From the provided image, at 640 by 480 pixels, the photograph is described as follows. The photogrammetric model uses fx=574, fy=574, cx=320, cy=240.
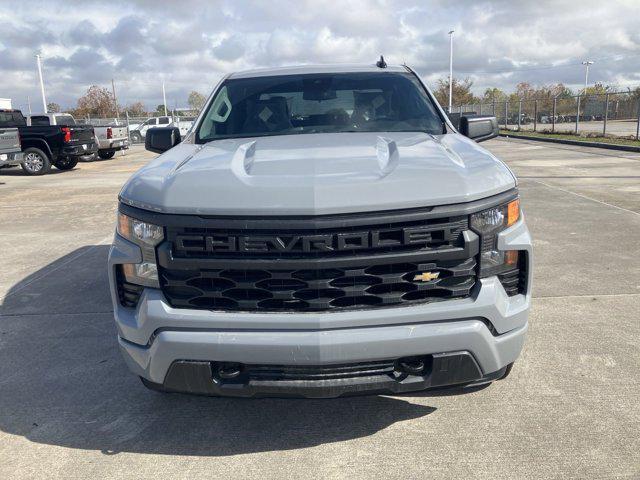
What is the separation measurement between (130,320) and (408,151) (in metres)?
1.56

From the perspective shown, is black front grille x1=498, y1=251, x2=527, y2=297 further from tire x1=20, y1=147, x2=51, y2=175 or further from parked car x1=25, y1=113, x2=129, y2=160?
parked car x1=25, y1=113, x2=129, y2=160

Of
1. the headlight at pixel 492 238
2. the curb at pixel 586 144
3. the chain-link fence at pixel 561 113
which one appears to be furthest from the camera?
the chain-link fence at pixel 561 113

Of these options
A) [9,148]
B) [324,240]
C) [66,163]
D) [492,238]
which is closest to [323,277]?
[324,240]

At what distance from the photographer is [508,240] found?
2.56 metres

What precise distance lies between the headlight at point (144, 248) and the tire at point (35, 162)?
16.0 meters

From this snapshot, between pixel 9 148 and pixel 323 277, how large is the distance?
1405 cm

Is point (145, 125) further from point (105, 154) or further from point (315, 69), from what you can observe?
point (315, 69)

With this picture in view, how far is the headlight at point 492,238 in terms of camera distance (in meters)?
2.49

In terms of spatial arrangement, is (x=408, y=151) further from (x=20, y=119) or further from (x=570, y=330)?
(x=20, y=119)

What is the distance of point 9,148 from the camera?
14.0 m

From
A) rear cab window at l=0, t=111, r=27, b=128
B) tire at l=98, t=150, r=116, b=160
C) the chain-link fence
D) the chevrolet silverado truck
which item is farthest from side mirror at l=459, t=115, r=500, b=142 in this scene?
the chain-link fence

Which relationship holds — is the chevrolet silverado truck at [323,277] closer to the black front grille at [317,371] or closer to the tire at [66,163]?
the black front grille at [317,371]

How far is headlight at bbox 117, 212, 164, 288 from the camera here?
254 centimetres

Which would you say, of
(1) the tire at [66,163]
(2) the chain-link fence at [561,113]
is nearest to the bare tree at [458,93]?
(2) the chain-link fence at [561,113]
